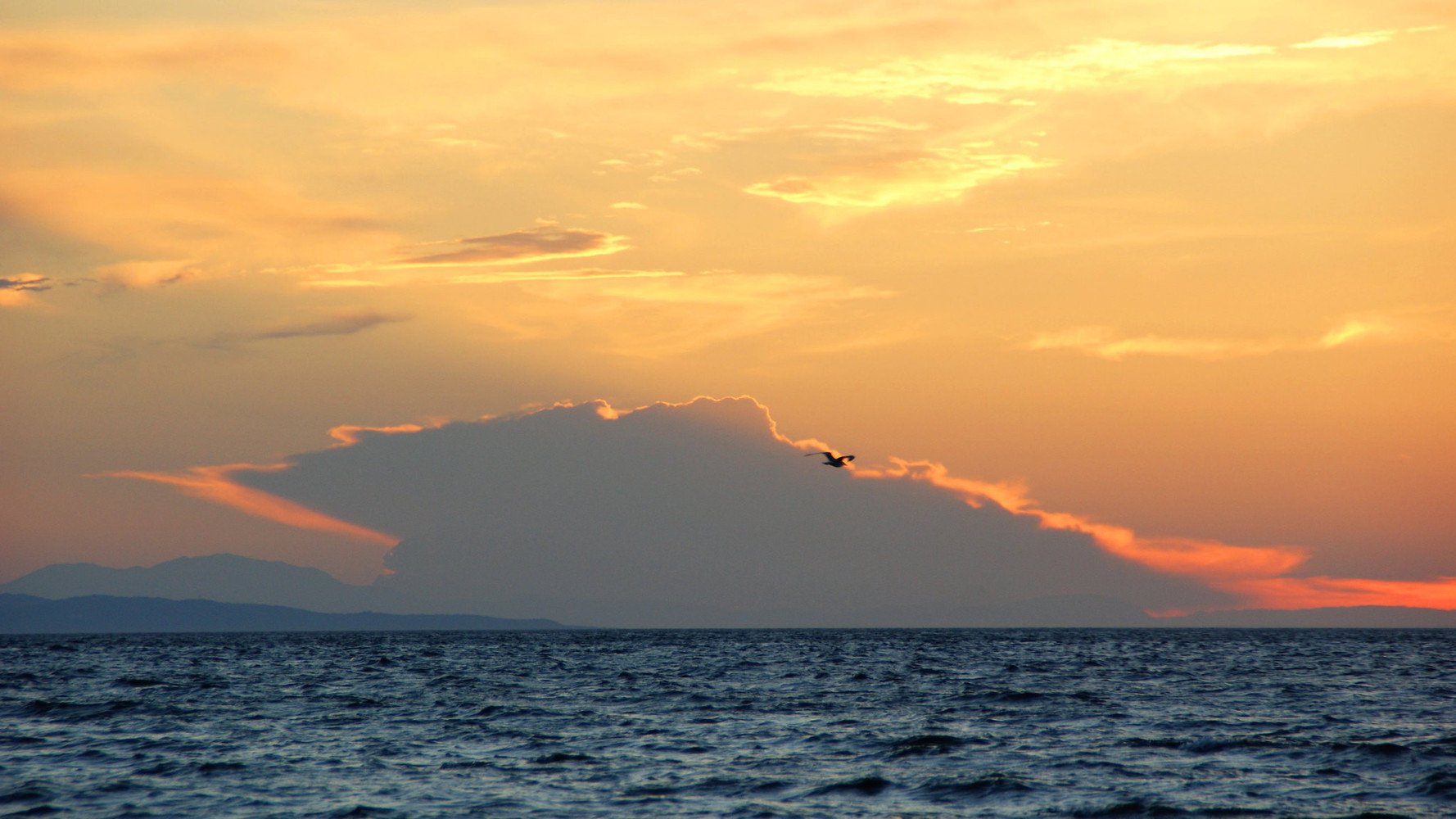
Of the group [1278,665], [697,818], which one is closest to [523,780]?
[697,818]

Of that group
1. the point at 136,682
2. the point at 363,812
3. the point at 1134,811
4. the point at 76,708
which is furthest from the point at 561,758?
the point at 136,682

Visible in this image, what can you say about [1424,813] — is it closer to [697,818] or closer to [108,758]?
[697,818]

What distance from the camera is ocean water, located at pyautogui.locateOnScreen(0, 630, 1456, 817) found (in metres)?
38.3

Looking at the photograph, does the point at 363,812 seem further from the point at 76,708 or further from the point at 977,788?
the point at 76,708

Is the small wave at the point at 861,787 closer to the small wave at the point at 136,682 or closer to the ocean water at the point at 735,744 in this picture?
the ocean water at the point at 735,744

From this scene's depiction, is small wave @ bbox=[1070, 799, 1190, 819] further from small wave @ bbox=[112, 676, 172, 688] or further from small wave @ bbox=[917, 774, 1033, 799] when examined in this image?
small wave @ bbox=[112, 676, 172, 688]

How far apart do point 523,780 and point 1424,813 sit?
25.0 metres

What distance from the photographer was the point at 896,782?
41000 mm

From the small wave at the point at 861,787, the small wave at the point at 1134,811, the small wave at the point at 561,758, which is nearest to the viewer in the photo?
the small wave at the point at 1134,811

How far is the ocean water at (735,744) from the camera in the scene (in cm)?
3826

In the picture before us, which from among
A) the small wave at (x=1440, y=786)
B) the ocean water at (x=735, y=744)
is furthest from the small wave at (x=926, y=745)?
the small wave at (x=1440, y=786)

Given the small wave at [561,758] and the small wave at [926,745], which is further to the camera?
the small wave at [926,745]

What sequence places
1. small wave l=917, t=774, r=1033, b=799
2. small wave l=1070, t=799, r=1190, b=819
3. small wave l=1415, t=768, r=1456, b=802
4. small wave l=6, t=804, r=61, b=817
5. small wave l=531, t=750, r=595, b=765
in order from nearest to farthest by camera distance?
small wave l=1070, t=799, r=1190, b=819 < small wave l=6, t=804, r=61, b=817 < small wave l=1415, t=768, r=1456, b=802 < small wave l=917, t=774, r=1033, b=799 < small wave l=531, t=750, r=595, b=765

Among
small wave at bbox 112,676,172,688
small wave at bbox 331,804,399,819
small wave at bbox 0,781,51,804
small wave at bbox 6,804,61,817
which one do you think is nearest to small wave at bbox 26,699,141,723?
small wave at bbox 112,676,172,688
